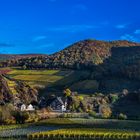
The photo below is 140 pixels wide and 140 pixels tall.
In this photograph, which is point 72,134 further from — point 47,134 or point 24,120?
point 24,120

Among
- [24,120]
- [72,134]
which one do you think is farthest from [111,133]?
[24,120]

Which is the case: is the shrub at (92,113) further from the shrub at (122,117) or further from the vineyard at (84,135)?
the vineyard at (84,135)

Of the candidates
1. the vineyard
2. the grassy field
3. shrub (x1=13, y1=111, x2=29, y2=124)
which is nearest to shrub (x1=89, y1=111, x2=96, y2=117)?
the grassy field

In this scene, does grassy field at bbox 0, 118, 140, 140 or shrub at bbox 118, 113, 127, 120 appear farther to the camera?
shrub at bbox 118, 113, 127, 120

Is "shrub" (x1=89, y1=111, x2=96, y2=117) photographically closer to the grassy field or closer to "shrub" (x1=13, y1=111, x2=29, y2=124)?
the grassy field

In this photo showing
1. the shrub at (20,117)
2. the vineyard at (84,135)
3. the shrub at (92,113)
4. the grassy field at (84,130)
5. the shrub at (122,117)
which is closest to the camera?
the vineyard at (84,135)

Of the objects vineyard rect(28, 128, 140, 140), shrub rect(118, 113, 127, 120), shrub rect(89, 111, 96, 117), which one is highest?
shrub rect(89, 111, 96, 117)

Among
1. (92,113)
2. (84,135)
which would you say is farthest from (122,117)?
(84,135)

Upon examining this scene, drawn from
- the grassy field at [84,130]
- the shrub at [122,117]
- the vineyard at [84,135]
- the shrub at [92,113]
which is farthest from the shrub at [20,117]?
the shrub at [122,117]

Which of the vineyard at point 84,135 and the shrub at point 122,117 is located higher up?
the shrub at point 122,117

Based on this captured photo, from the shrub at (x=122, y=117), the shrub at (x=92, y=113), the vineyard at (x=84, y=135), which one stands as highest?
the shrub at (x=92, y=113)

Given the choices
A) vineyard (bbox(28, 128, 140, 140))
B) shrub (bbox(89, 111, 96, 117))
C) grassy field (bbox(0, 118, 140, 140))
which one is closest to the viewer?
vineyard (bbox(28, 128, 140, 140))

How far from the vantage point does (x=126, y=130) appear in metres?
139

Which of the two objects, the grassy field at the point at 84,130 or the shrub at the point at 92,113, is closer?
the grassy field at the point at 84,130
